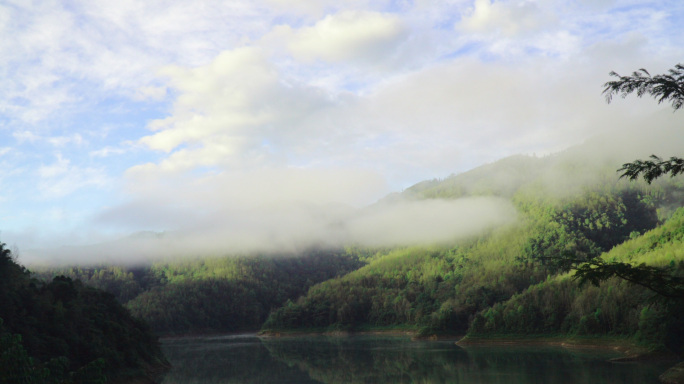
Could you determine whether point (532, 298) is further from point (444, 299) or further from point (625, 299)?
point (444, 299)

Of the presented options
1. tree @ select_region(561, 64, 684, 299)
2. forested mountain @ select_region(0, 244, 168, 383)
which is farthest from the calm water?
tree @ select_region(561, 64, 684, 299)

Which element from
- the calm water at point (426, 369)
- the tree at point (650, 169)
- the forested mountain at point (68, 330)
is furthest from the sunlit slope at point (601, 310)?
the forested mountain at point (68, 330)

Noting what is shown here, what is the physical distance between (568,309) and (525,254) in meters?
91.2

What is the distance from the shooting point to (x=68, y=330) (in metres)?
53.0

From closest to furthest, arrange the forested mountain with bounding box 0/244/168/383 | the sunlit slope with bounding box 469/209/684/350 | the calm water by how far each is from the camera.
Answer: the forested mountain with bounding box 0/244/168/383 < the calm water < the sunlit slope with bounding box 469/209/684/350

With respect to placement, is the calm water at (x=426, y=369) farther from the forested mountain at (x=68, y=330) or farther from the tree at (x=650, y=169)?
the tree at (x=650, y=169)

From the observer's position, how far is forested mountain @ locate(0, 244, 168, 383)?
1708 inches

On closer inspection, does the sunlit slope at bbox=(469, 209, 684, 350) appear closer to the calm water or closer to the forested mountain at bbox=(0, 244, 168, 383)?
the calm water

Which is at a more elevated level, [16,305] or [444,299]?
[16,305]

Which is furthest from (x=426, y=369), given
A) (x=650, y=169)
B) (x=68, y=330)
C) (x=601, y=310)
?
(x=650, y=169)

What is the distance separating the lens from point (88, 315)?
62.1 metres

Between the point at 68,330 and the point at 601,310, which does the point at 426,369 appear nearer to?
the point at 68,330

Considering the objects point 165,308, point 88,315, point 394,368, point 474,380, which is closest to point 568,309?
point 394,368

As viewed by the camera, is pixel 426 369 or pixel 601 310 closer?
pixel 426 369
